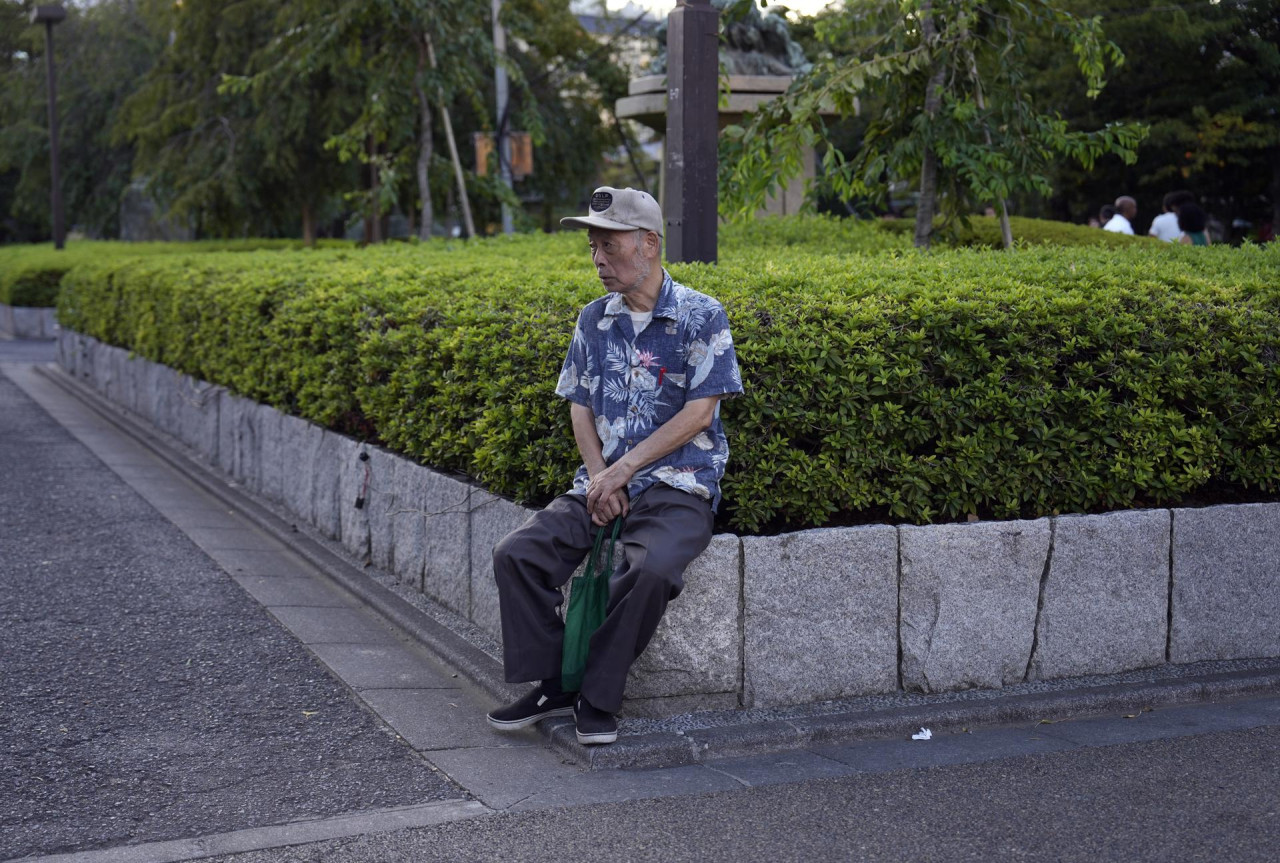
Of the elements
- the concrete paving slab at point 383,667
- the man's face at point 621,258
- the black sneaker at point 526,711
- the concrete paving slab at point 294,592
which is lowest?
the concrete paving slab at point 294,592

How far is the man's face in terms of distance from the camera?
4.64 metres

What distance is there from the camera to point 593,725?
4391 mm

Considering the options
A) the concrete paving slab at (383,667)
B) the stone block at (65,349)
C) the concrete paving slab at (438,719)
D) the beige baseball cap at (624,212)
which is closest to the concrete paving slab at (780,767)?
the concrete paving slab at (438,719)

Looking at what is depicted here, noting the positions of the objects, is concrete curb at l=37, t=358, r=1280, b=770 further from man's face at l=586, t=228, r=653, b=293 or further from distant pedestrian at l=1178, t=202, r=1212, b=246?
distant pedestrian at l=1178, t=202, r=1212, b=246

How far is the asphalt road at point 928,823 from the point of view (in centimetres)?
369

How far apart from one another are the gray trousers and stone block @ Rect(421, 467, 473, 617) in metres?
1.22

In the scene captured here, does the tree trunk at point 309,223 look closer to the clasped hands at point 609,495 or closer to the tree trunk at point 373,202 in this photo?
the tree trunk at point 373,202

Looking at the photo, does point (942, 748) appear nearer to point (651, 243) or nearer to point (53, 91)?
point (651, 243)

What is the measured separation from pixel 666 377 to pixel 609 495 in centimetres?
45

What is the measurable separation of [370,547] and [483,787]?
9.84ft

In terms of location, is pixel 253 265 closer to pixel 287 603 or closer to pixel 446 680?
pixel 287 603

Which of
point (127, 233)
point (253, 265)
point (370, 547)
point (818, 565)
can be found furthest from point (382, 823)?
point (127, 233)

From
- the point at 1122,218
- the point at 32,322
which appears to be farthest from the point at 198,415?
the point at 32,322

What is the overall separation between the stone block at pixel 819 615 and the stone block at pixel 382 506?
8.02 feet
